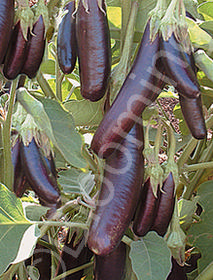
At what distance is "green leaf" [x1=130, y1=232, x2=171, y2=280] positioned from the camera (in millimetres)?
624

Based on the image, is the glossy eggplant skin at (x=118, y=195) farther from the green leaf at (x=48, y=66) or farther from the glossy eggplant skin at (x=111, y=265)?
the green leaf at (x=48, y=66)

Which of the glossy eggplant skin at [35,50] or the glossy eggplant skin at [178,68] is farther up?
the glossy eggplant skin at [178,68]

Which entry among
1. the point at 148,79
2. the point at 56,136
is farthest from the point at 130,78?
the point at 56,136

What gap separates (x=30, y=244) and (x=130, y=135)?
0.66 feet

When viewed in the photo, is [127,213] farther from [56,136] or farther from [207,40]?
[207,40]

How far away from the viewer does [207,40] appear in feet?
2.04

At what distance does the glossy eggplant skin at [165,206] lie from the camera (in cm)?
66

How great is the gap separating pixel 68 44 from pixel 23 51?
3.9 inches

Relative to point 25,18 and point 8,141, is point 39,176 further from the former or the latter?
point 25,18

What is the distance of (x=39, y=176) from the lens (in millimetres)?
617

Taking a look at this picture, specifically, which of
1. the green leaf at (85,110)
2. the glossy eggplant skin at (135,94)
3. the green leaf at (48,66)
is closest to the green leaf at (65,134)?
the glossy eggplant skin at (135,94)

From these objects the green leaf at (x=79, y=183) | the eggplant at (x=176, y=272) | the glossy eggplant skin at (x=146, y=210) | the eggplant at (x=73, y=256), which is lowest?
the eggplant at (x=73, y=256)

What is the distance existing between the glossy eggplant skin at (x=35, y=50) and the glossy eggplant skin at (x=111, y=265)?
32 centimetres

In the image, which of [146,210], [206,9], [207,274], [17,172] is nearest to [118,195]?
[146,210]
